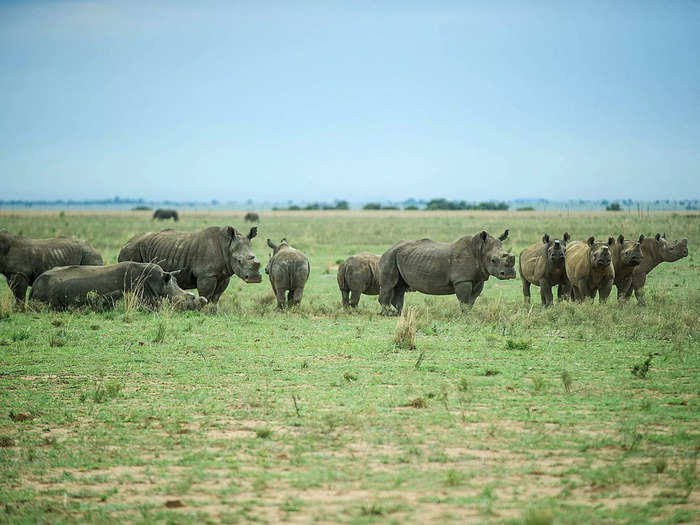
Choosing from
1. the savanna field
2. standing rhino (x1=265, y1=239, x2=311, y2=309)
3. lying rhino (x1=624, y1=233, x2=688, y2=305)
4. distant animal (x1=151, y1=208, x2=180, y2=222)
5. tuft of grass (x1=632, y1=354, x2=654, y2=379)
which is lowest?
the savanna field

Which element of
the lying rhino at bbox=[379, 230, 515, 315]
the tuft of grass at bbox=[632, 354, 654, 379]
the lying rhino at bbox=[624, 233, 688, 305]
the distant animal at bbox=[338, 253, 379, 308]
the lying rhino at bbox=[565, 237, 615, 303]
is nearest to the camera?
the tuft of grass at bbox=[632, 354, 654, 379]

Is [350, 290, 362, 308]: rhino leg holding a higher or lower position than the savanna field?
higher

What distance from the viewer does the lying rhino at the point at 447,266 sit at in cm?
1573

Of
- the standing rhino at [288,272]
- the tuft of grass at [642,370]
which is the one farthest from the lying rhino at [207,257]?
the tuft of grass at [642,370]

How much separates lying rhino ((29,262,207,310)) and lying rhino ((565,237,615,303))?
8205 mm

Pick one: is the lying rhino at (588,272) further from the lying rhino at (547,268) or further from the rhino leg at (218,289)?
the rhino leg at (218,289)

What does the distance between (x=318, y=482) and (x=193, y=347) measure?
6.45 meters

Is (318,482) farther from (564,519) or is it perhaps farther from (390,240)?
(390,240)

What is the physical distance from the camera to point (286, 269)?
658 inches

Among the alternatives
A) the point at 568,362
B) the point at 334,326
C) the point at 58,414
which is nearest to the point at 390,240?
the point at 334,326

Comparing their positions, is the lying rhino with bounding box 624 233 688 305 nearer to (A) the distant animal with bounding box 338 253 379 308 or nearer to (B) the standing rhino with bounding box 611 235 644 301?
(B) the standing rhino with bounding box 611 235 644 301

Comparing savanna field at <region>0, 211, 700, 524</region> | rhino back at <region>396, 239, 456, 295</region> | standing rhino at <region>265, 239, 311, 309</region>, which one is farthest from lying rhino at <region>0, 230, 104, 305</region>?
rhino back at <region>396, 239, 456, 295</region>

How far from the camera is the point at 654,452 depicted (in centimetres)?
687

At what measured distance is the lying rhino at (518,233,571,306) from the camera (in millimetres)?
16812
